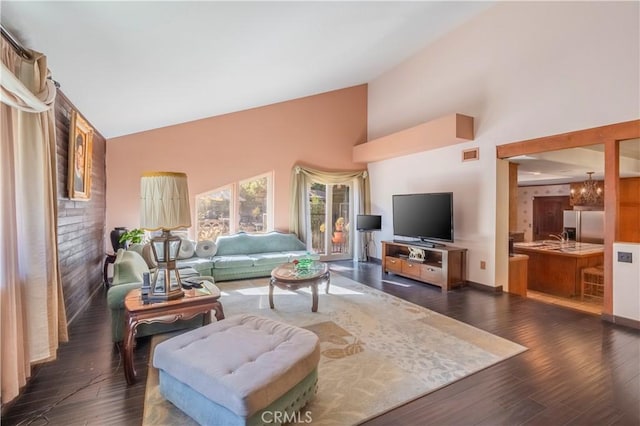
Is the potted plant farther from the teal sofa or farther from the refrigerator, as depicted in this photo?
the refrigerator

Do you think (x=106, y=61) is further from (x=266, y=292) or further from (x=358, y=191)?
(x=358, y=191)

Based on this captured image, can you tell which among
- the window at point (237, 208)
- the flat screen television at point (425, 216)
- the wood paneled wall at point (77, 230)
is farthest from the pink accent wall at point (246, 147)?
the flat screen television at point (425, 216)

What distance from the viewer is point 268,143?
6590 mm

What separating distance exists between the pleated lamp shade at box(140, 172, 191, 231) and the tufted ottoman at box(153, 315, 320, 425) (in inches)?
34.6

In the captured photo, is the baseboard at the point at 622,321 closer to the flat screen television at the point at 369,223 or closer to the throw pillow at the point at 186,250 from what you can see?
the flat screen television at the point at 369,223

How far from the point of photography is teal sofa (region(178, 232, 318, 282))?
17.0 ft

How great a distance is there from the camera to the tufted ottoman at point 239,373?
5.37 ft

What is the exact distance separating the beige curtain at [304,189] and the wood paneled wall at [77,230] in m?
3.40

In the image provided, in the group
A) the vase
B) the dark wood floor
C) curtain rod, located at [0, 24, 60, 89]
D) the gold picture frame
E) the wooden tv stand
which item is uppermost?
curtain rod, located at [0, 24, 60, 89]

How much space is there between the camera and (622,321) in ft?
11.4

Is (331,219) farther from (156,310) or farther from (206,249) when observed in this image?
(156,310)

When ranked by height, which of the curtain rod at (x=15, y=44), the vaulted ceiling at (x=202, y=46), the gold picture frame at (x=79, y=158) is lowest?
the gold picture frame at (x=79, y=158)

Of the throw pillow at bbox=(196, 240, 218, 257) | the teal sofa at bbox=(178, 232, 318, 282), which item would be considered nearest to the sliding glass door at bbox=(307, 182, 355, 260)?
the teal sofa at bbox=(178, 232, 318, 282)

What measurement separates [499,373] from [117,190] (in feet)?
19.8
